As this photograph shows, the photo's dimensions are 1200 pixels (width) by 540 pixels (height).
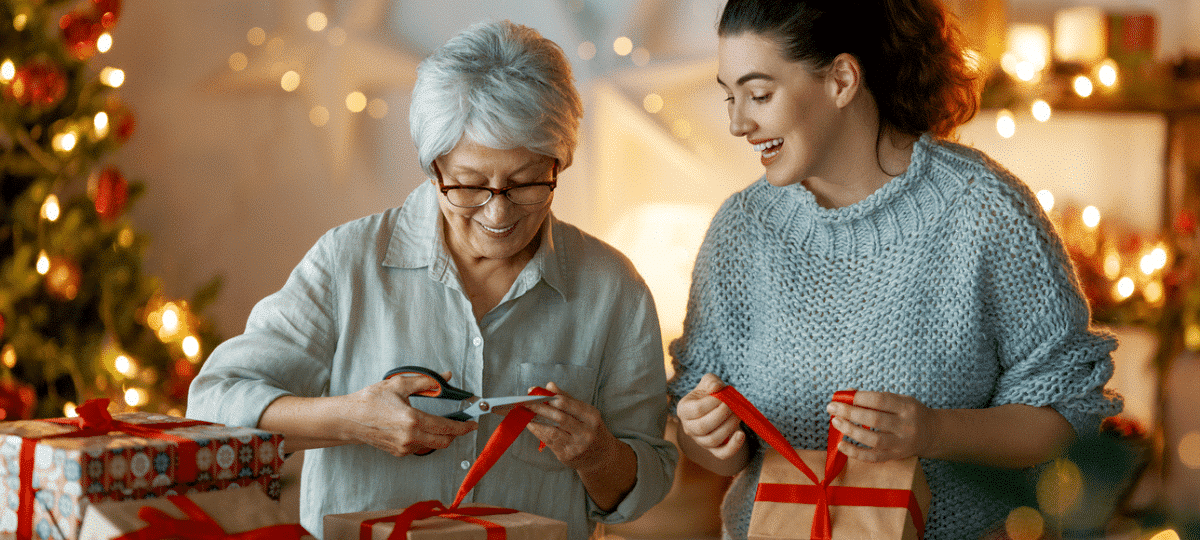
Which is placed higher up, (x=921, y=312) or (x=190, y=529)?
(x=921, y=312)

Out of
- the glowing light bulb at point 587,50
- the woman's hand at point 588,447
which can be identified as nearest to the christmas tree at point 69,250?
the glowing light bulb at point 587,50

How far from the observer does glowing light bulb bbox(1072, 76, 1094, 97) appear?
3.39 m

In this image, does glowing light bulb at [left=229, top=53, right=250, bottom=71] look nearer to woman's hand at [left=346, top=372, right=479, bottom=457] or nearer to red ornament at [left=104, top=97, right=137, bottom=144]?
red ornament at [left=104, top=97, right=137, bottom=144]

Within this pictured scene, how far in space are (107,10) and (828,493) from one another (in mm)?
2212

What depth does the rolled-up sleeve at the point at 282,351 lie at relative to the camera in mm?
1285

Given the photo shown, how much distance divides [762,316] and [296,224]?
2332 mm

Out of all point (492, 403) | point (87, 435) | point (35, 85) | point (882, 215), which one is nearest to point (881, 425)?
point (882, 215)

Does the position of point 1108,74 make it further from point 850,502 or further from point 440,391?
point 440,391

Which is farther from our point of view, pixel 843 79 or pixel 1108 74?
pixel 1108 74

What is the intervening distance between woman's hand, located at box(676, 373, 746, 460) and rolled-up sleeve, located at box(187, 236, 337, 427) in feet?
1.71

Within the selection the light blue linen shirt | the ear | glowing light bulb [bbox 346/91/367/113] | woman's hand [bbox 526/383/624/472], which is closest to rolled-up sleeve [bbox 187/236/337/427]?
the light blue linen shirt

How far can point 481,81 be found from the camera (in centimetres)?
130

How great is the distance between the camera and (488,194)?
1338 millimetres

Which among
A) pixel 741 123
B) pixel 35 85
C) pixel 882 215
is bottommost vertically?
pixel 882 215
